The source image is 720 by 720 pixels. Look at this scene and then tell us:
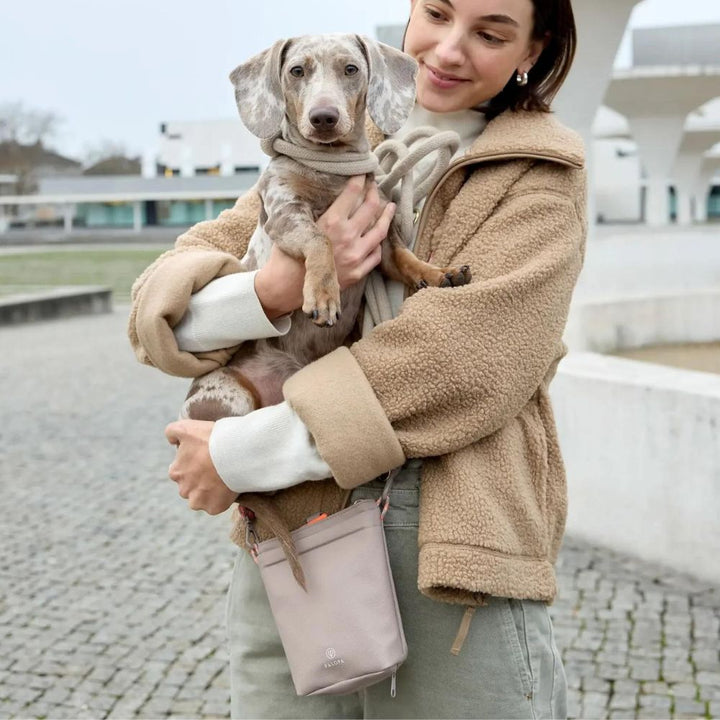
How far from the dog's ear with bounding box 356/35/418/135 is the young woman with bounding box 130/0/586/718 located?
0.14 feet

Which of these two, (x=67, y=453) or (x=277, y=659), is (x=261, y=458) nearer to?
(x=277, y=659)

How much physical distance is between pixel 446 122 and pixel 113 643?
309cm

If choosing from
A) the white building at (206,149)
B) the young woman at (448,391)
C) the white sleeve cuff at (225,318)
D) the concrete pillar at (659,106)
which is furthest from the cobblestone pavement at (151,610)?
the white building at (206,149)

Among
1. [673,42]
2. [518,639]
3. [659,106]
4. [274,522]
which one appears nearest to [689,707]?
[518,639]

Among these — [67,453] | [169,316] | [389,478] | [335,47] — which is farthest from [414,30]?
[67,453]

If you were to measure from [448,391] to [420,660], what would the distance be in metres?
0.55

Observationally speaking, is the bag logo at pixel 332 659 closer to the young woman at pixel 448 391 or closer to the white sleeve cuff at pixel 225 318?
the young woman at pixel 448 391

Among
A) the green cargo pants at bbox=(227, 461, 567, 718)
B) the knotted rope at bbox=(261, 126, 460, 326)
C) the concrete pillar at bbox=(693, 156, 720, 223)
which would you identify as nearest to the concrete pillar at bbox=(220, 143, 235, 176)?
the concrete pillar at bbox=(693, 156, 720, 223)

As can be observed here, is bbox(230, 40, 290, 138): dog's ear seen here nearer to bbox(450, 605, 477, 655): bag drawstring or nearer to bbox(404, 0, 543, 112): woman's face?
bbox(404, 0, 543, 112): woman's face

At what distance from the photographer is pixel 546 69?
7.05 feet

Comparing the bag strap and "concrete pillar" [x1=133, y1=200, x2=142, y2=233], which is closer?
the bag strap

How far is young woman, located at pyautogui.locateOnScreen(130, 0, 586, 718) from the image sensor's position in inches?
70.8

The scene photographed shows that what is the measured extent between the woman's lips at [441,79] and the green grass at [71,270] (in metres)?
17.7

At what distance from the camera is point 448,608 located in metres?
1.88
